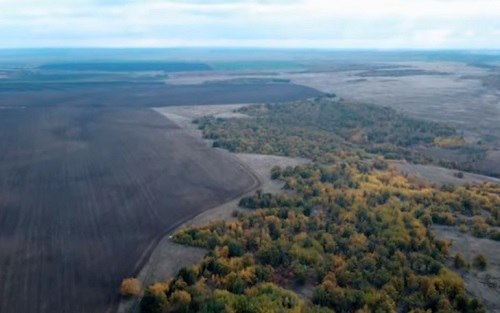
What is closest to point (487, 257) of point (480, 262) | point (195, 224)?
point (480, 262)

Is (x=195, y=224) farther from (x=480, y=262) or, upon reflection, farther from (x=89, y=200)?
(x=480, y=262)

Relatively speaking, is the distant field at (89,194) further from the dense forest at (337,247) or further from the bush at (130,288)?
the dense forest at (337,247)

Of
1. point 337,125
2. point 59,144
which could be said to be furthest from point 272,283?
point 337,125

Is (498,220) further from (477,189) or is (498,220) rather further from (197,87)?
(197,87)

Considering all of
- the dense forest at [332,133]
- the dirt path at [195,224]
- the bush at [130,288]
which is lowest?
the dense forest at [332,133]

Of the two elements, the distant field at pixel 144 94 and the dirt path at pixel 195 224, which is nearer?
the dirt path at pixel 195 224

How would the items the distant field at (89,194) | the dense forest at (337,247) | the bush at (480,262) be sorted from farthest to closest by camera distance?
the bush at (480,262) < the distant field at (89,194) < the dense forest at (337,247)

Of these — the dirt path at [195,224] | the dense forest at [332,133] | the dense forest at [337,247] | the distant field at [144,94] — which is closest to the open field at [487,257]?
the dense forest at [337,247]
